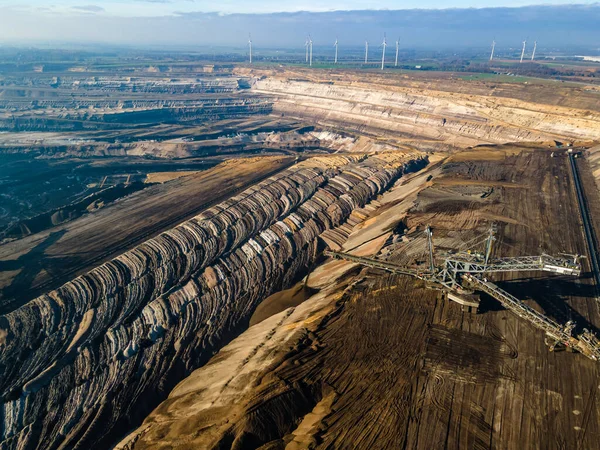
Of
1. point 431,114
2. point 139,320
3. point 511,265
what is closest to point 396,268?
point 511,265

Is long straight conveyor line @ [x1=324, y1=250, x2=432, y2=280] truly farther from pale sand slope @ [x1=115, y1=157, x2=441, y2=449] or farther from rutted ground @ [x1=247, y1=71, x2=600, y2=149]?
rutted ground @ [x1=247, y1=71, x2=600, y2=149]

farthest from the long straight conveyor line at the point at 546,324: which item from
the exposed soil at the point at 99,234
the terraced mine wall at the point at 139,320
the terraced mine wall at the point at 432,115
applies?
the terraced mine wall at the point at 432,115

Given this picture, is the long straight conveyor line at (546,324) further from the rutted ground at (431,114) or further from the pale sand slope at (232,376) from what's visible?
the rutted ground at (431,114)

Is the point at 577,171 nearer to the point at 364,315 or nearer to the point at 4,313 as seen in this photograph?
the point at 364,315

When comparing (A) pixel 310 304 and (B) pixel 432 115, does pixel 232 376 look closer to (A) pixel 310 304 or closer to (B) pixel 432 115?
(A) pixel 310 304

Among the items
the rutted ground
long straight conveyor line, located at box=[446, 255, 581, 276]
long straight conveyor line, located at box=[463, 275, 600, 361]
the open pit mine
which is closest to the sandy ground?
the open pit mine

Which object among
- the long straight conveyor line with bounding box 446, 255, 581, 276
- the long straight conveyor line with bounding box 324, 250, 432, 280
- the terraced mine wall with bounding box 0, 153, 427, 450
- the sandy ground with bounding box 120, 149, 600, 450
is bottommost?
the terraced mine wall with bounding box 0, 153, 427, 450

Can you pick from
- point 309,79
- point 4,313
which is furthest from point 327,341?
point 309,79
